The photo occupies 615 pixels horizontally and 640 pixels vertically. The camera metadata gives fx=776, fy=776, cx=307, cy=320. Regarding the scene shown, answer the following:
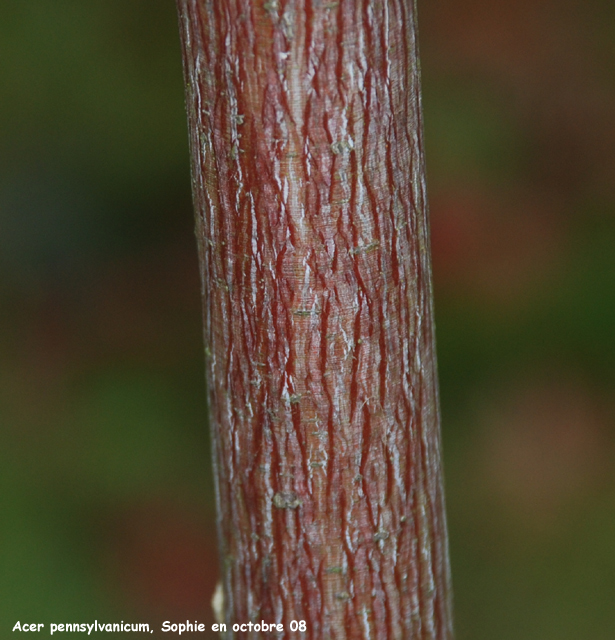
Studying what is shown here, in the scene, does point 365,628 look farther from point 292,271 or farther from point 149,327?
point 149,327

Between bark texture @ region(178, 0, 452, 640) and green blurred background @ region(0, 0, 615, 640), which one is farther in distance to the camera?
green blurred background @ region(0, 0, 615, 640)

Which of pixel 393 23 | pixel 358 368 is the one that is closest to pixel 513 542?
pixel 358 368

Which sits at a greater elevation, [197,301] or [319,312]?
[197,301]

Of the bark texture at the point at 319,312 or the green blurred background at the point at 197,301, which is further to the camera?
the green blurred background at the point at 197,301

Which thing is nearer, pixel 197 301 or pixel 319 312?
pixel 319 312
